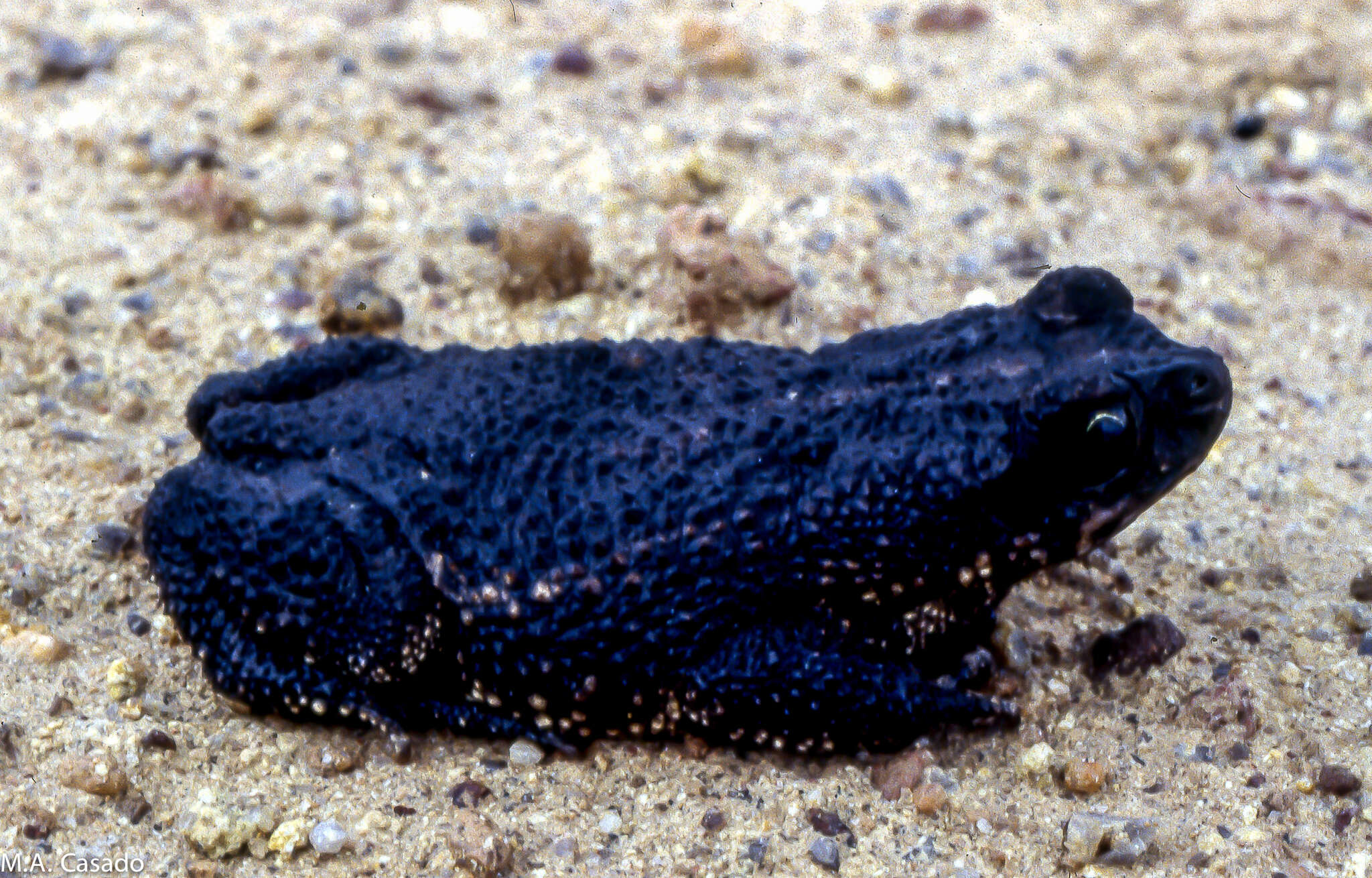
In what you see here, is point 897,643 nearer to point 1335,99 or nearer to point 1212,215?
point 1212,215

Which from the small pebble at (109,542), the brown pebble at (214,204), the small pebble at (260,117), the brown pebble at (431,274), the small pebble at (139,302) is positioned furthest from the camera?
the small pebble at (260,117)

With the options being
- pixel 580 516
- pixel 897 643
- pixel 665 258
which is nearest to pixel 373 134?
pixel 665 258

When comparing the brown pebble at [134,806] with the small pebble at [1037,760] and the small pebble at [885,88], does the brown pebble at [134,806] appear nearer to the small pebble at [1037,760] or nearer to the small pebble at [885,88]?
the small pebble at [1037,760]

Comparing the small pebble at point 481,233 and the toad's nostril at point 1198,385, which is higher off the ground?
the toad's nostril at point 1198,385

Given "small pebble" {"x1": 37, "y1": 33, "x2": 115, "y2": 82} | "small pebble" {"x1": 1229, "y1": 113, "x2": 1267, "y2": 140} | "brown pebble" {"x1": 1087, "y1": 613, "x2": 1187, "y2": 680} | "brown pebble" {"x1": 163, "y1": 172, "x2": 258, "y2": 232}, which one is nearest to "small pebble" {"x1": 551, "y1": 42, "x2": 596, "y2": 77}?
"brown pebble" {"x1": 163, "y1": 172, "x2": 258, "y2": 232}

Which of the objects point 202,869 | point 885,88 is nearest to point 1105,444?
point 202,869

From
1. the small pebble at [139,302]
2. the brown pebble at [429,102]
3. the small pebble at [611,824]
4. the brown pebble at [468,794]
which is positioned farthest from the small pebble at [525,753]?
the brown pebble at [429,102]

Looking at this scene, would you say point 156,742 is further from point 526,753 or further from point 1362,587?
point 1362,587
